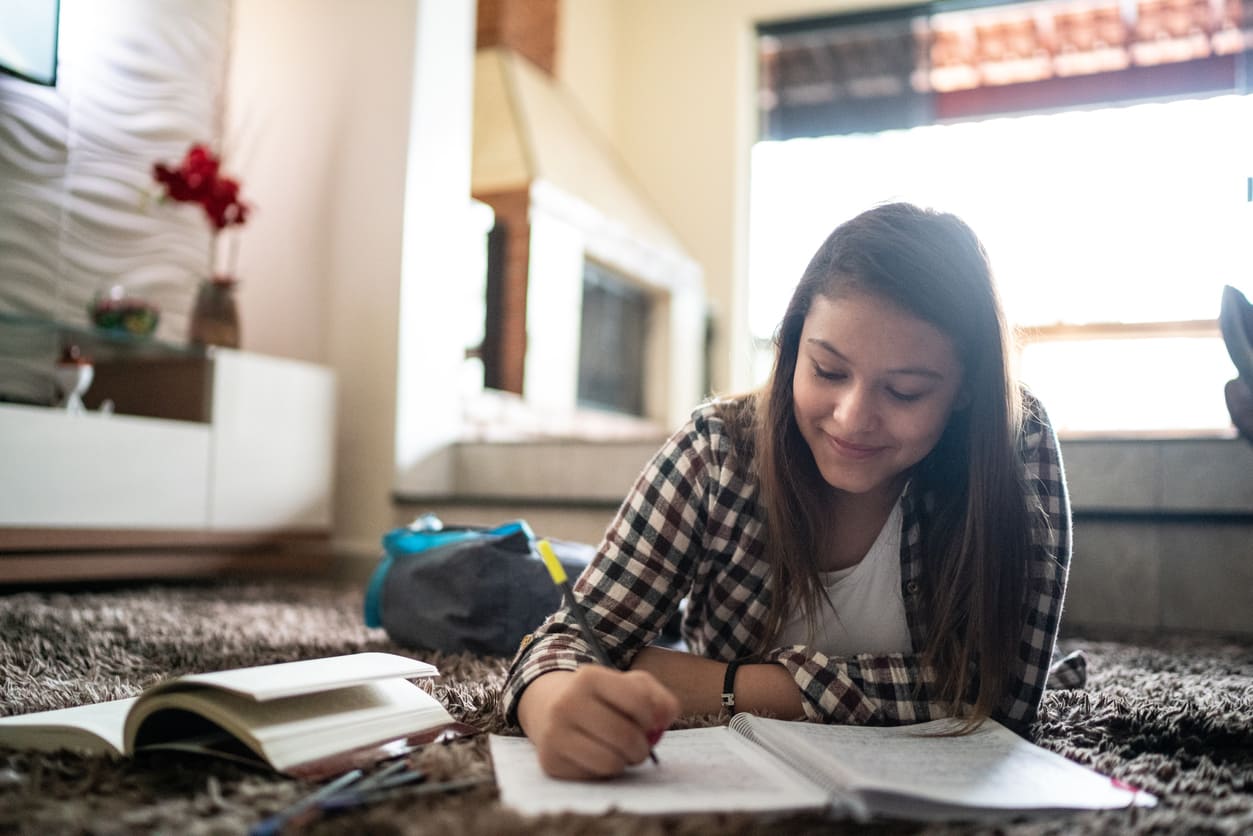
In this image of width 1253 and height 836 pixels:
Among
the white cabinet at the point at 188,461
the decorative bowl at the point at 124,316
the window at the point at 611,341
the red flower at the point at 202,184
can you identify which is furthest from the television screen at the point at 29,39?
the window at the point at 611,341

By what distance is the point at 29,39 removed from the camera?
1.93 meters

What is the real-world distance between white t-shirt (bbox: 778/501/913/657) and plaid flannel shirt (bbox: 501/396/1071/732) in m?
0.01

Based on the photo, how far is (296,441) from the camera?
2328 millimetres

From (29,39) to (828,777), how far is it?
2.05 m

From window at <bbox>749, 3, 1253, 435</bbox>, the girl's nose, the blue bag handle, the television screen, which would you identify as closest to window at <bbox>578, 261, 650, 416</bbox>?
window at <bbox>749, 3, 1253, 435</bbox>

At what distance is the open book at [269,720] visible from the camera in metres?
0.68

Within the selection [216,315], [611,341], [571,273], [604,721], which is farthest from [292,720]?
[611,341]

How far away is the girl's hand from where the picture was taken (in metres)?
0.64

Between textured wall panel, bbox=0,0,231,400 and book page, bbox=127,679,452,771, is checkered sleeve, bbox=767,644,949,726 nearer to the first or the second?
book page, bbox=127,679,452,771

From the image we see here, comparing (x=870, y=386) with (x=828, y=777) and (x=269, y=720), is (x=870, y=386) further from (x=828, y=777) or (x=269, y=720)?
(x=269, y=720)

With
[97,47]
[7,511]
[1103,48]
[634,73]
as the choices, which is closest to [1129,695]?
[7,511]

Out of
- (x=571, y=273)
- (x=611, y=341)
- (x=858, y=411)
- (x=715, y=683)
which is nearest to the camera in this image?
(x=858, y=411)

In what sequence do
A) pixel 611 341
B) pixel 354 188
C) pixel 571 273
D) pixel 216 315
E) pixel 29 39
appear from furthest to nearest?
pixel 611 341 → pixel 571 273 → pixel 354 188 → pixel 216 315 → pixel 29 39

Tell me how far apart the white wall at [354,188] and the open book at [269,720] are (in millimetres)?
1717
